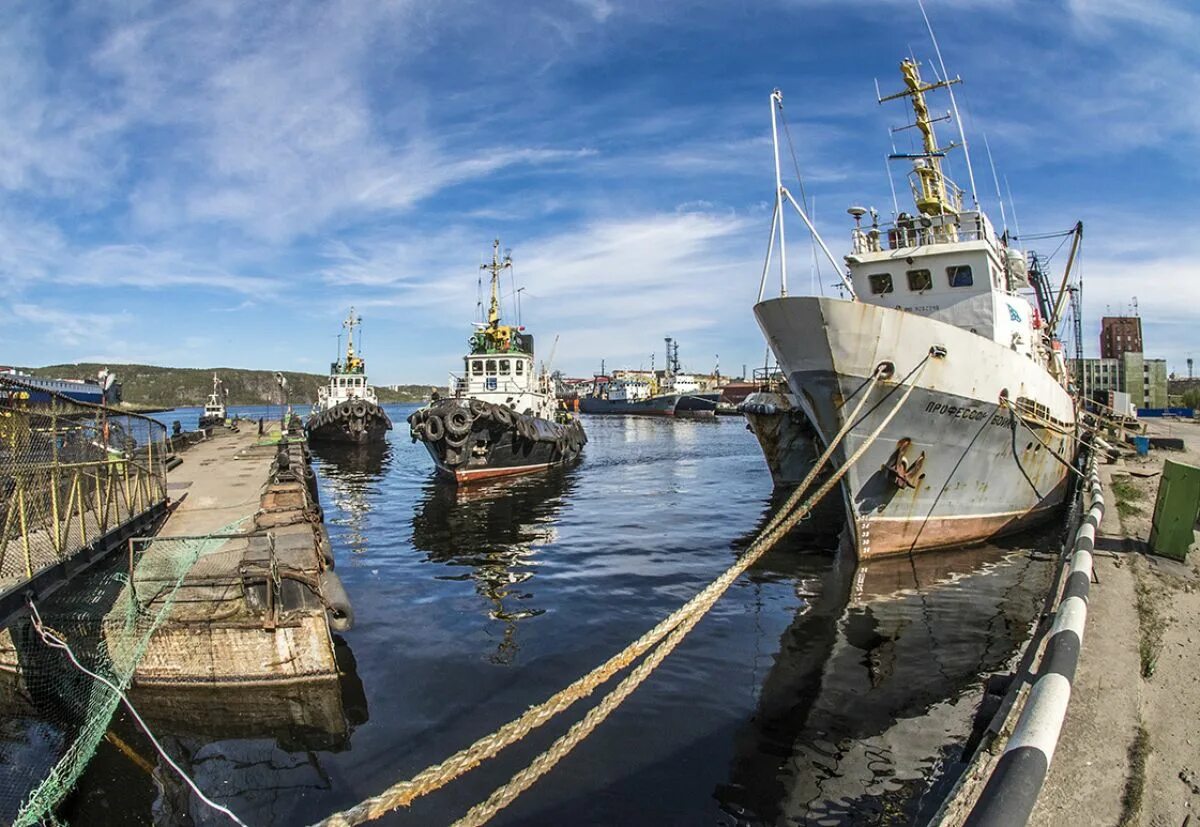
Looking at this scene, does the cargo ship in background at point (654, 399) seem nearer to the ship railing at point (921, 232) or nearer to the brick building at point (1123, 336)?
the brick building at point (1123, 336)

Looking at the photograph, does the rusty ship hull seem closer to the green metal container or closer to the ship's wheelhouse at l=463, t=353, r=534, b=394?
the green metal container

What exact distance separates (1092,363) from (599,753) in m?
77.0

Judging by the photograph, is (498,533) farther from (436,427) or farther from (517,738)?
(517,738)

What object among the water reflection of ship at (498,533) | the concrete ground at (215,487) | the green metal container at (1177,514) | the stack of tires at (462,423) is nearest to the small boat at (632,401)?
the stack of tires at (462,423)

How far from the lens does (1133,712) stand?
426 centimetres

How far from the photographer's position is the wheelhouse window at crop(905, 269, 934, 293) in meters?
14.6

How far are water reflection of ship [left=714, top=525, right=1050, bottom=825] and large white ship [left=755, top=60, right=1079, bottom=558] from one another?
1107mm

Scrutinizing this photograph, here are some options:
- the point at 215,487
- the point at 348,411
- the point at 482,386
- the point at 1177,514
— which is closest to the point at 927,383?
the point at 1177,514

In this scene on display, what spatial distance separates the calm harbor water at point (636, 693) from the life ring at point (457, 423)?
8.58 meters

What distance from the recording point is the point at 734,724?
271 inches

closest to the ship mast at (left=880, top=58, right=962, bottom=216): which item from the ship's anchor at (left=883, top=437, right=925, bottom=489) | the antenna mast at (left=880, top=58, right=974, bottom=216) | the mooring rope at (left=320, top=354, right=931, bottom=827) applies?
the antenna mast at (left=880, top=58, right=974, bottom=216)

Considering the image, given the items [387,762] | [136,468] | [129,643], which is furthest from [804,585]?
[136,468]

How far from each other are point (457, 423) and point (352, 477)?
8.10 meters

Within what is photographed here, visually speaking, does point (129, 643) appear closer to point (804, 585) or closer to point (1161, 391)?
point (804, 585)
